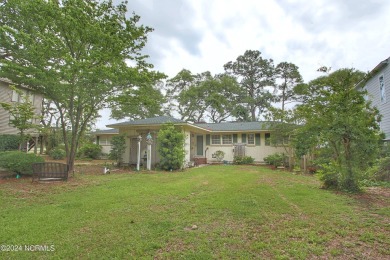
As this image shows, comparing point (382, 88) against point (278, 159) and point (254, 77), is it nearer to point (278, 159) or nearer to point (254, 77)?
point (278, 159)

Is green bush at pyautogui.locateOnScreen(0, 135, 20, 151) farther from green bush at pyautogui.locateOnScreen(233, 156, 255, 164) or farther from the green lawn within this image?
green bush at pyautogui.locateOnScreen(233, 156, 255, 164)

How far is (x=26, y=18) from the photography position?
8.80 m

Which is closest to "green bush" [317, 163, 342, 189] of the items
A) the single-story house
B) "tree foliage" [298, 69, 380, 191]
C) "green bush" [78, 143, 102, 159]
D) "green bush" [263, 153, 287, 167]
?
"tree foliage" [298, 69, 380, 191]

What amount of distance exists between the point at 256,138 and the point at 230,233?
14.0m

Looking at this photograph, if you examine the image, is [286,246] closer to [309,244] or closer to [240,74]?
[309,244]

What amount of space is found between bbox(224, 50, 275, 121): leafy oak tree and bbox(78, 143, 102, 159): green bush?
2065 cm

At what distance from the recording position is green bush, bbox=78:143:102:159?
67.5 ft

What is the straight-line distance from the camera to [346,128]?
604 cm

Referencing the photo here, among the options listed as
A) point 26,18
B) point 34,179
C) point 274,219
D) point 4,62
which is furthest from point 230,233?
point 26,18

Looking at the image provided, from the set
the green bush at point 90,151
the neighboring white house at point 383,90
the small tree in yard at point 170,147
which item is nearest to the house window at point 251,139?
the small tree in yard at point 170,147

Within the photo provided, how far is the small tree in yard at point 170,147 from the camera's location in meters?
11.8

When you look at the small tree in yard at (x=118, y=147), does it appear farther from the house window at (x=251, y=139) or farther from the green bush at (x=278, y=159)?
the green bush at (x=278, y=159)

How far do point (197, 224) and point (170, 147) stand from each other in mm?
8355

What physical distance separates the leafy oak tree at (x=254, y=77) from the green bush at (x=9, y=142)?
26017 mm
